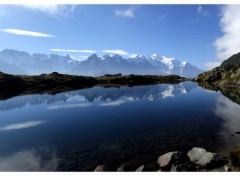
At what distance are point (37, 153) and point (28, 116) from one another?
39.1 m

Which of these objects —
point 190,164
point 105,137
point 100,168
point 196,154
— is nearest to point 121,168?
point 100,168

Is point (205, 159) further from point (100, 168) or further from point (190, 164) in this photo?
point (100, 168)

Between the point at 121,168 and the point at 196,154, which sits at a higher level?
the point at 196,154

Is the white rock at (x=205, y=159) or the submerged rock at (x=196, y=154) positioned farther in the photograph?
the submerged rock at (x=196, y=154)

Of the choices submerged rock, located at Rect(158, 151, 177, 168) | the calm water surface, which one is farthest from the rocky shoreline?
the calm water surface

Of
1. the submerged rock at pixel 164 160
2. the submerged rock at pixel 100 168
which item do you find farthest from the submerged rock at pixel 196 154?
the submerged rock at pixel 100 168

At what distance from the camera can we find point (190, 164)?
110 ft

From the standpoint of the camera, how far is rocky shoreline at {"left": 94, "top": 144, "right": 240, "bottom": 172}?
31.8 m

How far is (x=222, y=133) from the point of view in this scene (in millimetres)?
50219

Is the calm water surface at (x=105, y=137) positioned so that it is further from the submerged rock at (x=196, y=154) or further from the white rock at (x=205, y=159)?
the white rock at (x=205, y=159)

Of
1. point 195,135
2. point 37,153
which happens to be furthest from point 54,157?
point 195,135

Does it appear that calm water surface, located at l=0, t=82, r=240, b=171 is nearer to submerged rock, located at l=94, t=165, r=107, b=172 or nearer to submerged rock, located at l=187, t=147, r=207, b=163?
submerged rock, located at l=94, t=165, r=107, b=172

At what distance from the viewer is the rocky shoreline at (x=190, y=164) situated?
104 feet

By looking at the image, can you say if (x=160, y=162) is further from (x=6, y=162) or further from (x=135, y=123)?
(x=135, y=123)
